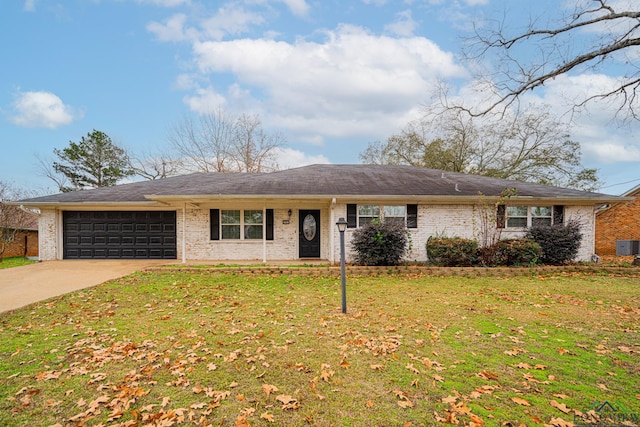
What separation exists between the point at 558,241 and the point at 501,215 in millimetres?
1919

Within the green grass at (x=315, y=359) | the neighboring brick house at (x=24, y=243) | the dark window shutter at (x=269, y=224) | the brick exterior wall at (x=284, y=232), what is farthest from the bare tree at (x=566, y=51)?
the neighboring brick house at (x=24, y=243)

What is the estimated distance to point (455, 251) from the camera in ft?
33.5

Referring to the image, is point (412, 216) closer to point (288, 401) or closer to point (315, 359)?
point (315, 359)

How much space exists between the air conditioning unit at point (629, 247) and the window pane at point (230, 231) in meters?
16.7

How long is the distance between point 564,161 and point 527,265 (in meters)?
17.6

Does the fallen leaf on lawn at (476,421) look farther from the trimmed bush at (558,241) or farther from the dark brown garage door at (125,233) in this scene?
the dark brown garage door at (125,233)

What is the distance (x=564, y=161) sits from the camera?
899 inches

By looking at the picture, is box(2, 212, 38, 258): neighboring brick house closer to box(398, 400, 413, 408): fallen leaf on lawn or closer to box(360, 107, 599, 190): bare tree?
box(398, 400, 413, 408): fallen leaf on lawn

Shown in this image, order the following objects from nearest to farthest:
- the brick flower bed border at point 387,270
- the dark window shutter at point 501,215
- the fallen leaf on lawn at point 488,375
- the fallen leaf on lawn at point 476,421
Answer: the fallen leaf on lawn at point 476,421
the fallen leaf on lawn at point 488,375
the brick flower bed border at point 387,270
the dark window shutter at point 501,215

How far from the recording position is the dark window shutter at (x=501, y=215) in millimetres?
11555

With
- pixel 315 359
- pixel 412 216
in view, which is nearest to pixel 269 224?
pixel 412 216

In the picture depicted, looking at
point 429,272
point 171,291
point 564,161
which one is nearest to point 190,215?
point 171,291

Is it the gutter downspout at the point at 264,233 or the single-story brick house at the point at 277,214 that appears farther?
the gutter downspout at the point at 264,233

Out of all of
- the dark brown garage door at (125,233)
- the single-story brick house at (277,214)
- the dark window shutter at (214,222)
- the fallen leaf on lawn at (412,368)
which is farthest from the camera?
the dark brown garage door at (125,233)
